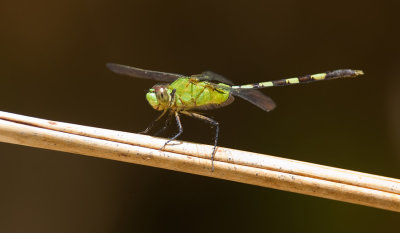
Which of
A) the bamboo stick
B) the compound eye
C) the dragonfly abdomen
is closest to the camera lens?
the bamboo stick

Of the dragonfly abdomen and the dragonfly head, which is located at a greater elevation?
the dragonfly abdomen

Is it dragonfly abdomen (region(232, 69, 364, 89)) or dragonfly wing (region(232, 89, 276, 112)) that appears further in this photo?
dragonfly wing (region(232, 89, 276, 112))

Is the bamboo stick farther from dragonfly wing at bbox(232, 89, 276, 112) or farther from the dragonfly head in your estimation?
dragonfly wing at bbox(232, 89, 276, 112)

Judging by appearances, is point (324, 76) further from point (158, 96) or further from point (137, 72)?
point (137, 72)

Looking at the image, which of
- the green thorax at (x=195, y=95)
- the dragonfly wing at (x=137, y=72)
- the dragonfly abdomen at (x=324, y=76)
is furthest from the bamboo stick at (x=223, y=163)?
the dragonfly wing at (x=137, y=72)

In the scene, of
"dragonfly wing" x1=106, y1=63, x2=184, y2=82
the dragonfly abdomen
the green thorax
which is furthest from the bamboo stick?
"dragonfly wing" x1=106, y1=63, x2=184, y2=82

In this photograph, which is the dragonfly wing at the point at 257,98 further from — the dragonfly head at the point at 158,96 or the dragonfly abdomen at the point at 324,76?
the dragonfly head at the point at 158,96

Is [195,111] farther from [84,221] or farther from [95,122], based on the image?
[84,221]

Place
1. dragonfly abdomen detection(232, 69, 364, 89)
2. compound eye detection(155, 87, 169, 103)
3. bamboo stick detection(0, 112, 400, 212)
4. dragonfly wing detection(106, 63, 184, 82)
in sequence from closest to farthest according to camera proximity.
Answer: bamboo stick detection(0, 112, 400, 212) → dragonfly abdomen detection(232, 69, 364, 89) → compound eye detection(155, 87, 169, 103) → dragonfly wing detection(106, 63, 184, 82)
